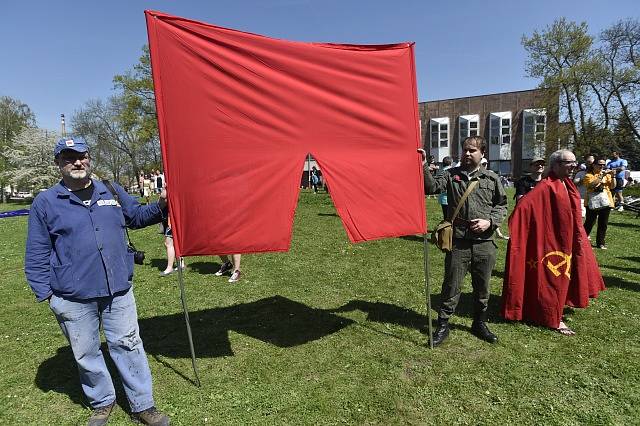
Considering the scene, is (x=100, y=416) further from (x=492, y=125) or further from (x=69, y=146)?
(x=492, y=125)

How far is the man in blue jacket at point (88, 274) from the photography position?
116 inches

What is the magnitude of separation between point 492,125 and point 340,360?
51870mm

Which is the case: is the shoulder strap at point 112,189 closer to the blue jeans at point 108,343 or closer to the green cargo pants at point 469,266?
the blue jeans at point 108,343

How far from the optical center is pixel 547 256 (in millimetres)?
4797

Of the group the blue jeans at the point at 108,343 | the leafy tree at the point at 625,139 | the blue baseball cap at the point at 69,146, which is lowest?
the blue jeans at the point at 108,343

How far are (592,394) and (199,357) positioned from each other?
373 centimetres

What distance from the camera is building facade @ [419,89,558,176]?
48.0 metres

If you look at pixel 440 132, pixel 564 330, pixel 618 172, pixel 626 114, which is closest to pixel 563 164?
pixel 564 330

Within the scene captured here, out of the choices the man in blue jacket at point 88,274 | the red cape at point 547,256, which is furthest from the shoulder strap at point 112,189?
the red cape at point 547,256

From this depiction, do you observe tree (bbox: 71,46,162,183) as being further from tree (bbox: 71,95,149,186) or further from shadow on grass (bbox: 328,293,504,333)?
shadow on grass (bbox: 328,293,504,333)

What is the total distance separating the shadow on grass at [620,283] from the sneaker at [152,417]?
21.7 feet

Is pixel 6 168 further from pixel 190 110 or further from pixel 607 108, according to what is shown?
pixel 607 108

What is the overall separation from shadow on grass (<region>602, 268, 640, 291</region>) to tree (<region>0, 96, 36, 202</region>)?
4942cm

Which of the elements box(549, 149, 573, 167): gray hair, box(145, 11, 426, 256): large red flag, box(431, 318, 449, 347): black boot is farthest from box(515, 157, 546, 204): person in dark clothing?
box(145, 11, 426, 256): large red flag
